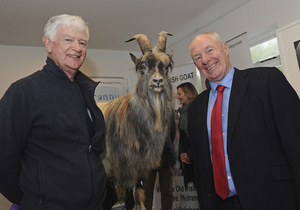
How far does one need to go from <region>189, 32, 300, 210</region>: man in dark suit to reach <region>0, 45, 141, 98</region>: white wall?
13.0ft

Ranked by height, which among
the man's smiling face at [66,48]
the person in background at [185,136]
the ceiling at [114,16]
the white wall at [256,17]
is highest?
the ceiling at [114,16]

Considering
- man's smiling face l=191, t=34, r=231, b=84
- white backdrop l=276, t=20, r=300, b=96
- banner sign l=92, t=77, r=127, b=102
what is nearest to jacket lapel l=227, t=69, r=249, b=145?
man's smiling face l=191, t=34, r=231, b=84

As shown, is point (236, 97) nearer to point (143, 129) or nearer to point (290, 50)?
point (143, 129)

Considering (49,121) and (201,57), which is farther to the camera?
(201,57)

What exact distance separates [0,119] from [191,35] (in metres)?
4.33

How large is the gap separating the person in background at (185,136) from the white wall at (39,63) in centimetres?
214

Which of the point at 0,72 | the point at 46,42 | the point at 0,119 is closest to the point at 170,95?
the point at 46,42

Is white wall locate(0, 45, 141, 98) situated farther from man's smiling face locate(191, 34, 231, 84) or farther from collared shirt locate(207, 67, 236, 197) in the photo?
collared shirt locate(207, 67, 236, 197)

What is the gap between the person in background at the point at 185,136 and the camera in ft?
9.70

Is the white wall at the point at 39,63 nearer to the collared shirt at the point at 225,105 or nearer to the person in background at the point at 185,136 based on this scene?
the person in background at the point at 185,136

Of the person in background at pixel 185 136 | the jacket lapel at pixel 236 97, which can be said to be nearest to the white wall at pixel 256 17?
the person in background at pixel 185 136

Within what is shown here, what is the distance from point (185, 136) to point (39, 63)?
3.51 metres

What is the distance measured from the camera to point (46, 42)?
159 centimetres

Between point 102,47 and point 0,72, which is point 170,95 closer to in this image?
point 102,47
